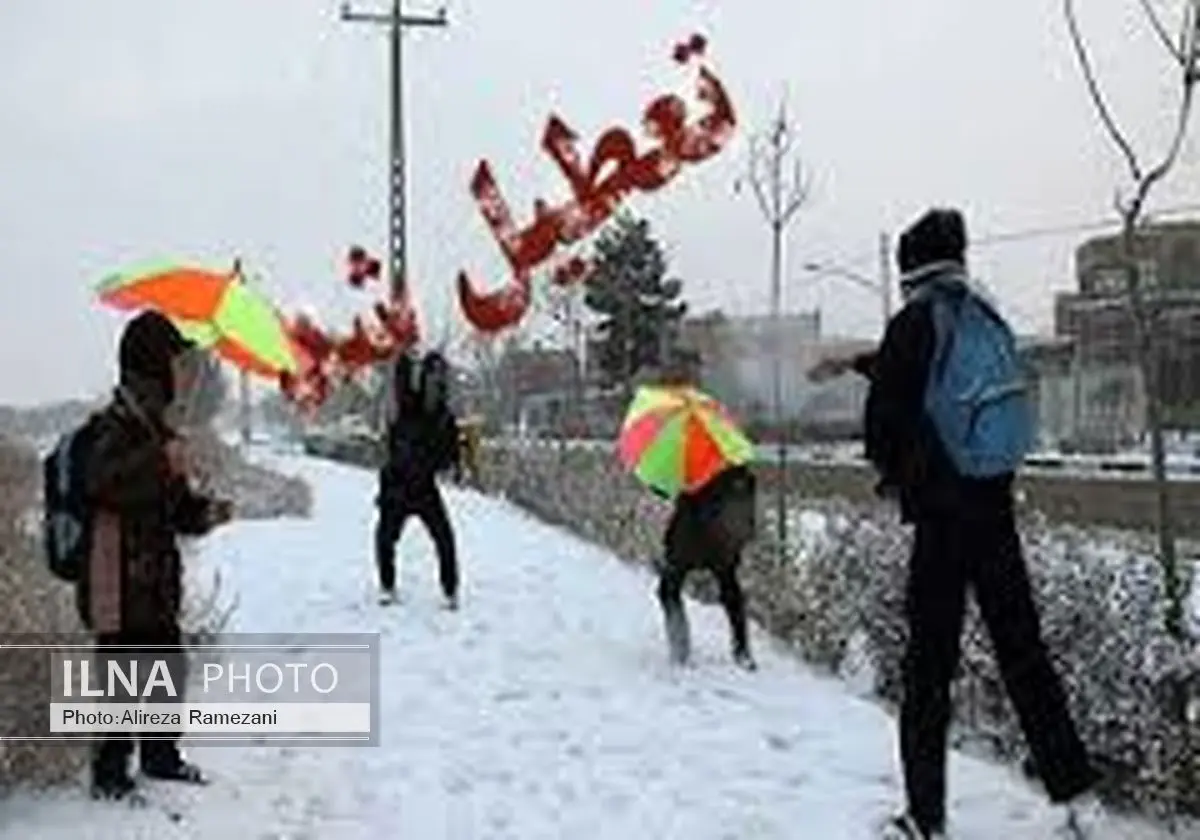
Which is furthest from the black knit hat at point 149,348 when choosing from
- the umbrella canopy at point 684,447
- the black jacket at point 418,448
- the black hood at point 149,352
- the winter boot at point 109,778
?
the black jacket at point 418,448

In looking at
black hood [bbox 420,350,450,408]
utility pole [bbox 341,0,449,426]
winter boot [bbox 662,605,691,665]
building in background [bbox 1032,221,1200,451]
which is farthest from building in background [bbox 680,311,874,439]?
winter boot [bbox 662,605,691,665]

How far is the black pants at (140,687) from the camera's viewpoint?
24.4ft

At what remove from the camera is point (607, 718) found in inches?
372

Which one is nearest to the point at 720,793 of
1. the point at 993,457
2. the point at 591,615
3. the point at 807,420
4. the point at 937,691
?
the point at 937,691

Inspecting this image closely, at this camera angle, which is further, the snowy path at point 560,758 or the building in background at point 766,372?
the building in background at point 766,372

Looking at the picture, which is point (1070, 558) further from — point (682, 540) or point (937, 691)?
point (682, 540)

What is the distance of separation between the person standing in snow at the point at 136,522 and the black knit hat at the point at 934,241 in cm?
280

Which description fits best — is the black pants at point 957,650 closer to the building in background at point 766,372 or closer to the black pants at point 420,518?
the black pants at point 420,518

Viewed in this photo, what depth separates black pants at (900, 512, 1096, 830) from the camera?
21.9 feet

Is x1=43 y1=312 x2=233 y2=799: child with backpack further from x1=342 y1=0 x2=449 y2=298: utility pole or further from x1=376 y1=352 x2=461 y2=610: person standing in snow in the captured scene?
x1=342 y1=0 x2=449 y2=298: utility pole

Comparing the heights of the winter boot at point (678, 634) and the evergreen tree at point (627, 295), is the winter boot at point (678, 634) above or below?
below

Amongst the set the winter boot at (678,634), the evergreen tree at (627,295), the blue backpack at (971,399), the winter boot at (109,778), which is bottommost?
the winter boot at (109,778)

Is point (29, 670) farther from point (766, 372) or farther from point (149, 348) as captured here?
point (766, 372)

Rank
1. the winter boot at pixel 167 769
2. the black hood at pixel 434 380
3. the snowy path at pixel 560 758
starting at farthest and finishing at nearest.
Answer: the black hood at pixel 434 380
the winter boot at pixel 167 769
the snowy path at pixel 560 758
